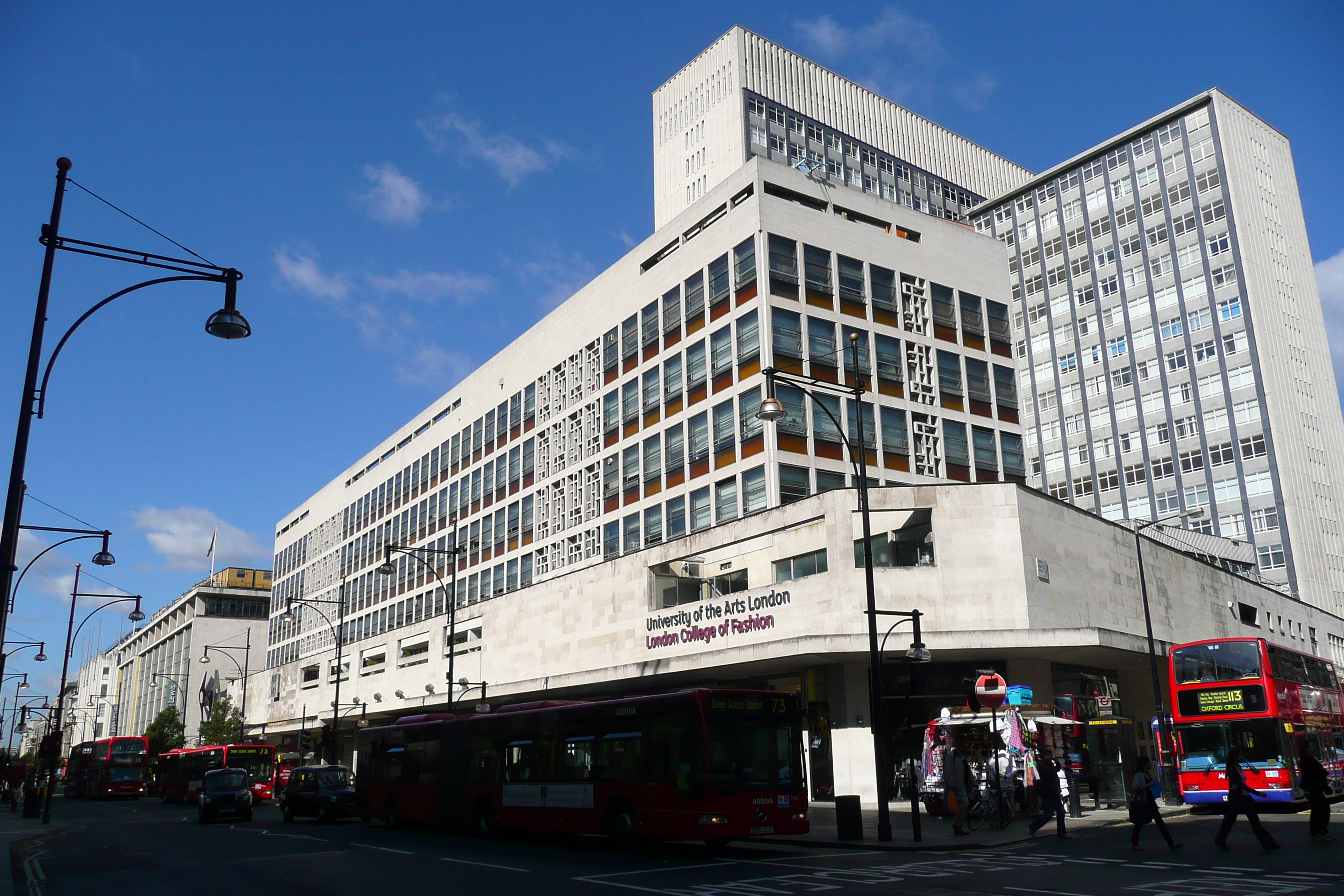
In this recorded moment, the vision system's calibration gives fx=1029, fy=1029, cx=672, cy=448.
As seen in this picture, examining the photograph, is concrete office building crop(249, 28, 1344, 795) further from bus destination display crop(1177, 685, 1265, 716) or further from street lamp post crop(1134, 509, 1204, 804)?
bus destination display crop(1177, 685, 1265, 716)

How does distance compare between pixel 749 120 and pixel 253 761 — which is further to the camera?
pixel 749 120

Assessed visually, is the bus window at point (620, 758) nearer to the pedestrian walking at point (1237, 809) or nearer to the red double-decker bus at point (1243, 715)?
the pedestrian walking at point (1237, 809)

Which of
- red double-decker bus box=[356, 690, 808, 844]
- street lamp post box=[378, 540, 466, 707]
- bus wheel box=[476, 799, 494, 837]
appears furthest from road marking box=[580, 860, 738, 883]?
street lamp post box=[378, 540, 466, 707]

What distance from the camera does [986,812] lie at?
2502 centimetres

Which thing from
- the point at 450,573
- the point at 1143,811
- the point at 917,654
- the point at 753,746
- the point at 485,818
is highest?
the point at 450,573

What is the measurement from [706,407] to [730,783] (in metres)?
29.2

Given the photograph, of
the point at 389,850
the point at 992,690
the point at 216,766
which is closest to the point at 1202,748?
the point at 992,690

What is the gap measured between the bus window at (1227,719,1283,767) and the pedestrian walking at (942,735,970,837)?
6.99 metres

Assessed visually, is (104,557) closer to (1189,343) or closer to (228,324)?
(228,324)

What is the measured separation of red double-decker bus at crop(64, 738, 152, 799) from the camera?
6431cm

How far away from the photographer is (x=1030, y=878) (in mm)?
14836

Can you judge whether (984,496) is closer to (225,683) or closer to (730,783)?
(730,783)

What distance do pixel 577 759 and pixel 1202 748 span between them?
17.0 meters

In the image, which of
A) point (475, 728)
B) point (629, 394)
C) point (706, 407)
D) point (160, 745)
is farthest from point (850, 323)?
point (160, 745)
